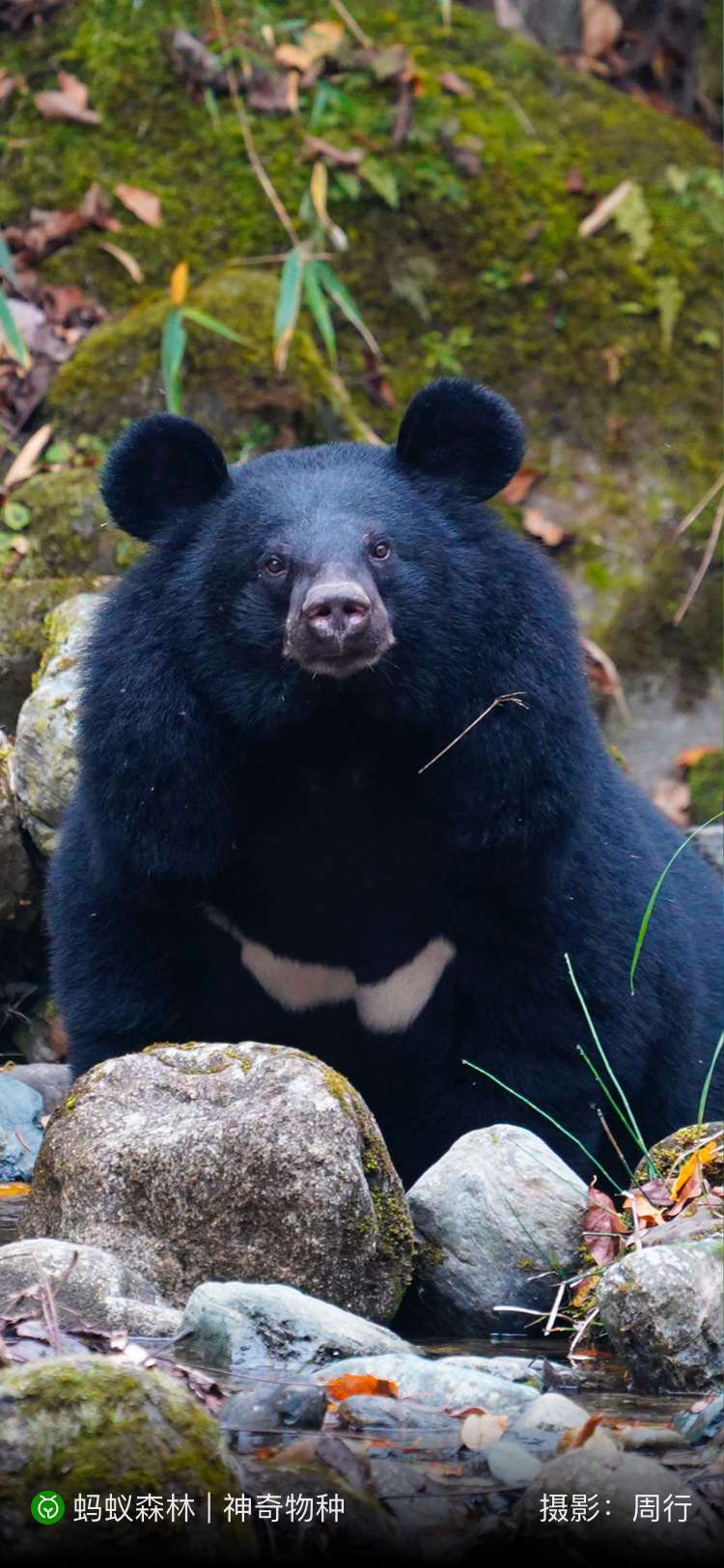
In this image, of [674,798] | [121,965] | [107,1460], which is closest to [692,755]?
[674,798]

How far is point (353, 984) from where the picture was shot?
14.3 feet

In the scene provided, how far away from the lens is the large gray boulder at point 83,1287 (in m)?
2.87

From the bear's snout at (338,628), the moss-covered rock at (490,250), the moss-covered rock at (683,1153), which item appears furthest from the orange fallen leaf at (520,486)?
the moss-covered rock at (683,1153)

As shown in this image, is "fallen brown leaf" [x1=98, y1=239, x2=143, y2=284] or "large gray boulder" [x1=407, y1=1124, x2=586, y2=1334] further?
"fallen brown leaf" [x1=98, y1=239, x2=143, y2=284]

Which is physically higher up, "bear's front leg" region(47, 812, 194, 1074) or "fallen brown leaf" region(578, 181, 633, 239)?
"fallen brown leaf" region(578, 181, 633, 239)

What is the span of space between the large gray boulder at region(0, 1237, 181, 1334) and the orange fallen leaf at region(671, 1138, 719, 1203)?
888 millimetres

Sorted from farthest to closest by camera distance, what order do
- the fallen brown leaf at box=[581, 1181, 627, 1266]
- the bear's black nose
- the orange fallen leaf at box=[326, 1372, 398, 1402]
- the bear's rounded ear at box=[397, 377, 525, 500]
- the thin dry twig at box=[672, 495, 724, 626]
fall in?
the thin dry twig at box=[672, 495, 724, 626] < the bear's rounded ear at box=[397, 377, 525, 500] < the bear's black nose < the fallen brown leaf at box=[581, 1181, 627, 1266] < the orange fallen leaf at box=[326, 1372, 398, 1402]

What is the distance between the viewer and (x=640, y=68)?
8.91 metres

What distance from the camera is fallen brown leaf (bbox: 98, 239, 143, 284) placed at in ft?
24.8

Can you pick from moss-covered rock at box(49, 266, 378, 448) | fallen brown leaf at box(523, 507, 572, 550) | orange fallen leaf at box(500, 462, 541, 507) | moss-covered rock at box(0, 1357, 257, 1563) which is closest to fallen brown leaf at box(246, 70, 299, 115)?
moss-covered rock at box(49, 266, 378, 448)

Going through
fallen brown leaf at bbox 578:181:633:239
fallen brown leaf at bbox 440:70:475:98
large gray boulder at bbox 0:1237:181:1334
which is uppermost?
Result: fallen brown leaf at bbox 440:70:475:98

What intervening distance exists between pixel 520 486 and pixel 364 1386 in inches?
212

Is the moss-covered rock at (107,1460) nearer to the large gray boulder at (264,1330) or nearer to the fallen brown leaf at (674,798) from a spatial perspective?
the large gray boulder at (264,1330)

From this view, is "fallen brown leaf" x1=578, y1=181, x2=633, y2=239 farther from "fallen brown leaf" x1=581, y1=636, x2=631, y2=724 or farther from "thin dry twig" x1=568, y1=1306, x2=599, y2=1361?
"thin dry twig" x1=568, y1=1306, x2=599, y2=1361
